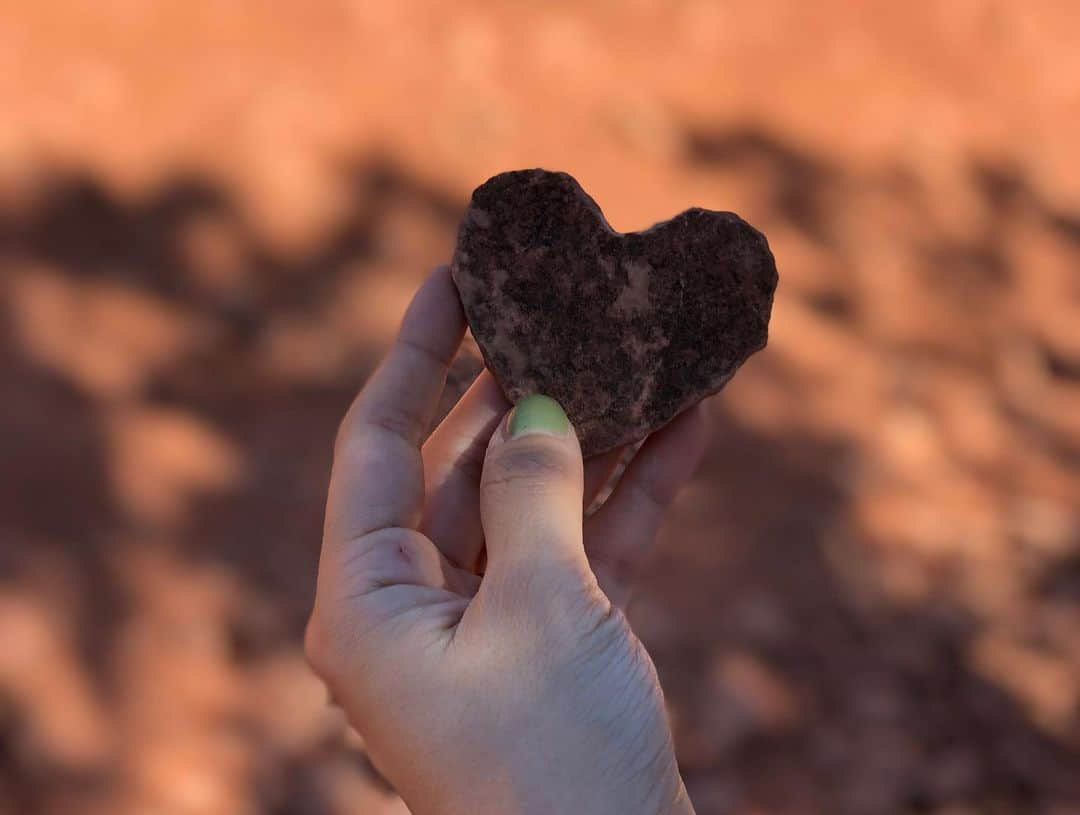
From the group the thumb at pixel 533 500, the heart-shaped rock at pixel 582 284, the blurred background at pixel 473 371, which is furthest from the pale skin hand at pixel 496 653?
the blurred background at pixel 473 371

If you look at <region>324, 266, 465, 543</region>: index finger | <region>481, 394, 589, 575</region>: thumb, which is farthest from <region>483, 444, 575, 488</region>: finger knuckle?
<region>324, 266, 465, 543</region>: index finger

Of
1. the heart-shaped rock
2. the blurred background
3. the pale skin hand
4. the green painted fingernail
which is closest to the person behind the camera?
the pale skin hand

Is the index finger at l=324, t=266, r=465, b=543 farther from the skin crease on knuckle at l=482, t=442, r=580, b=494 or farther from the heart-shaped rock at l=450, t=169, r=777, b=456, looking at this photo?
the skin crease on knuckle at l=482, t=442, r=580, b=494

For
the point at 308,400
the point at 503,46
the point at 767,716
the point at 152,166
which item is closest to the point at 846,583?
the point at 767,716

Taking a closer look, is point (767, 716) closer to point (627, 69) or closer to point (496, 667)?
point (496, 667)

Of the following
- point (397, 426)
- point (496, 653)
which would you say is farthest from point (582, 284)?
point (496, 653)

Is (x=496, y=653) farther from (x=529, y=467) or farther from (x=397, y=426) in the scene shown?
(x=397, y=426)

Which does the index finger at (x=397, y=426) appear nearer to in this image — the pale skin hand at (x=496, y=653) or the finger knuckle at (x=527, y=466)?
the pale skin hand at (x=496, y=653)
